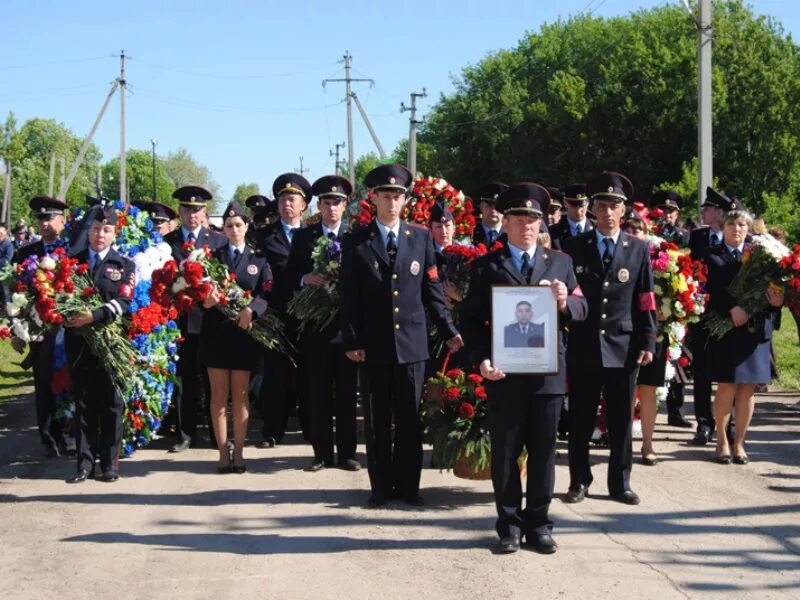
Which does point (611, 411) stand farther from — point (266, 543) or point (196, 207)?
point (196, 207)

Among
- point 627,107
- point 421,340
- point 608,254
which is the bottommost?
point 421,340

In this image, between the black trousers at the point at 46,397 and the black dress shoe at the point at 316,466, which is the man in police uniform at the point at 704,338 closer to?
the black dress shoe at the point at 316,466

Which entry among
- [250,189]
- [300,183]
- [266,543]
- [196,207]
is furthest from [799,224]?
[250,189]

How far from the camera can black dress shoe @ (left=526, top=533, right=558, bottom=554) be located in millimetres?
6152

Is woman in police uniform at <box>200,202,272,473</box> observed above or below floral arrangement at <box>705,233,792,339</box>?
below

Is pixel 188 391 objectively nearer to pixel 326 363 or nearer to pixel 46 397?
pixel 46 397

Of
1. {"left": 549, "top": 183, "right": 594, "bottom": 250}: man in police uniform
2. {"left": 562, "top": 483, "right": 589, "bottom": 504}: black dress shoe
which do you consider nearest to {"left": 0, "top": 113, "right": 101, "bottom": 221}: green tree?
{"left": 549, "top": 183, "right": 594, "bottom": 250}: man in police uniform

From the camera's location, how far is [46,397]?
9812mm

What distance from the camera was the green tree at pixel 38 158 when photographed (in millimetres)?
75812

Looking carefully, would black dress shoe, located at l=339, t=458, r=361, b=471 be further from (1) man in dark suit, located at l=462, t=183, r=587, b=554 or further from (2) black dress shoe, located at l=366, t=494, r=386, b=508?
(1) man in dark suit, located at l=462, t=183, r=587, b=554

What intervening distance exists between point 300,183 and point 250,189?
14842 centimetres

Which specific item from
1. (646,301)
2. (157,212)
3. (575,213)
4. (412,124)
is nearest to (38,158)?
(412,124)

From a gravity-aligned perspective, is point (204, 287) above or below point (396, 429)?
above

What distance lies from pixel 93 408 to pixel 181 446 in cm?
156
